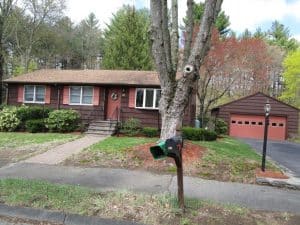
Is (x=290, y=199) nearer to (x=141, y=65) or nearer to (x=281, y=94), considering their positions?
(x=141, y=65)

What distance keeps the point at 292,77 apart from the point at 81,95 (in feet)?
77.1

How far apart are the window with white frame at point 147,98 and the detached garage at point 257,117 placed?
955 centimetres

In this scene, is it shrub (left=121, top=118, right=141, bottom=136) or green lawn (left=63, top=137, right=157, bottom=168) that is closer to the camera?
green lawn (left=63, top=137, right=157, bottom=168)

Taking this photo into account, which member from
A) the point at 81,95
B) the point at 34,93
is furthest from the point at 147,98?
the point at 34,93

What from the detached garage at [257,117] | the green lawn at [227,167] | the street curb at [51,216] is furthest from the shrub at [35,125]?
the detached garage at [257,117]

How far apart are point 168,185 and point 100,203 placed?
7.46 ft

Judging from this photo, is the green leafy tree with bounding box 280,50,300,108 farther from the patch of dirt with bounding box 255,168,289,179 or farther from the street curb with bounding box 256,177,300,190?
the street curb with bounding box 256,177,300,190

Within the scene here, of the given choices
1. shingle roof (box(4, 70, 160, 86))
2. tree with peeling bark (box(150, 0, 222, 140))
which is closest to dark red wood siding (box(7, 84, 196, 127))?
shingle roof (box(4, 70, 160, 86))

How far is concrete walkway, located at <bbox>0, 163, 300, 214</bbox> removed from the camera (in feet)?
21.9

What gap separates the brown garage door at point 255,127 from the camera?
87.0 feet

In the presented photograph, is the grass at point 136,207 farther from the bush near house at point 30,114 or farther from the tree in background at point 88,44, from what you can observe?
the tree in background at point 88,44

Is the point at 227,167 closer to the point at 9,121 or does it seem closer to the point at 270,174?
the point at 270,174

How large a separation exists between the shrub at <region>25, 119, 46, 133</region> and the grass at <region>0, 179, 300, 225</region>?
468 inches

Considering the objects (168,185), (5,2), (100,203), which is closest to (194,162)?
(168,185)
